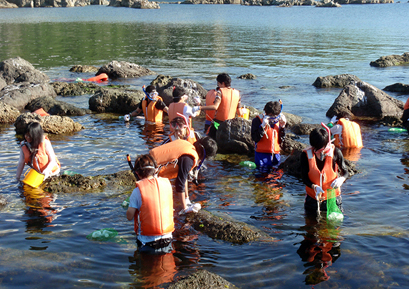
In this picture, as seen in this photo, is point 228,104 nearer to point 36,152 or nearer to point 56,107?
point 36,152

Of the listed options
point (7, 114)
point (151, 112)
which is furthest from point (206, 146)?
point (7, 114)

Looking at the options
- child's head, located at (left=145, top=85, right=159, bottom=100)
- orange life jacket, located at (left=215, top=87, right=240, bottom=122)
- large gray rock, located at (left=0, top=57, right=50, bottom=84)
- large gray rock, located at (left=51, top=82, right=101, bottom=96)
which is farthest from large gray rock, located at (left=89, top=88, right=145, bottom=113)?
orange life jacket, located at (left=215, top=87, right=240, bottom=122)

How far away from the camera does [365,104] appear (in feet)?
53.1

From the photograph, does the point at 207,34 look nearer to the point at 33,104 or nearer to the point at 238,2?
the point at 33,104

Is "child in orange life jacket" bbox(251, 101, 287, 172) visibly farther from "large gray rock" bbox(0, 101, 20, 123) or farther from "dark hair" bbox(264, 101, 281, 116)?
"large gray rock" bbox(0, 101, 20, 123)

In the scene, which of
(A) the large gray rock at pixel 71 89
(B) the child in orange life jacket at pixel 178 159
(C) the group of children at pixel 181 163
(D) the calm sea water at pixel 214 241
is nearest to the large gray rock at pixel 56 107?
(D) the calm sea water at pixel 214 241

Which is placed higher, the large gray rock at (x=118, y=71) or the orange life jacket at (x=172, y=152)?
the large gray rock at (x=118, y=71)

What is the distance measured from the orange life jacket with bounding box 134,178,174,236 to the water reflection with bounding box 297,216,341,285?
221cm

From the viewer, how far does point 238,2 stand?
152m

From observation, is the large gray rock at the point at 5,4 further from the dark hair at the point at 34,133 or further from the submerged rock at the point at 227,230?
the submerged rock at the point at 227,230

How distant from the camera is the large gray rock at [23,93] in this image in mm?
16688

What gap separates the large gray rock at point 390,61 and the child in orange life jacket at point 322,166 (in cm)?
2574

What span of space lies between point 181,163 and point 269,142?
3441 mm

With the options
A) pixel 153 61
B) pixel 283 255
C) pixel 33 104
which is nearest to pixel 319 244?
pixel 283 255
